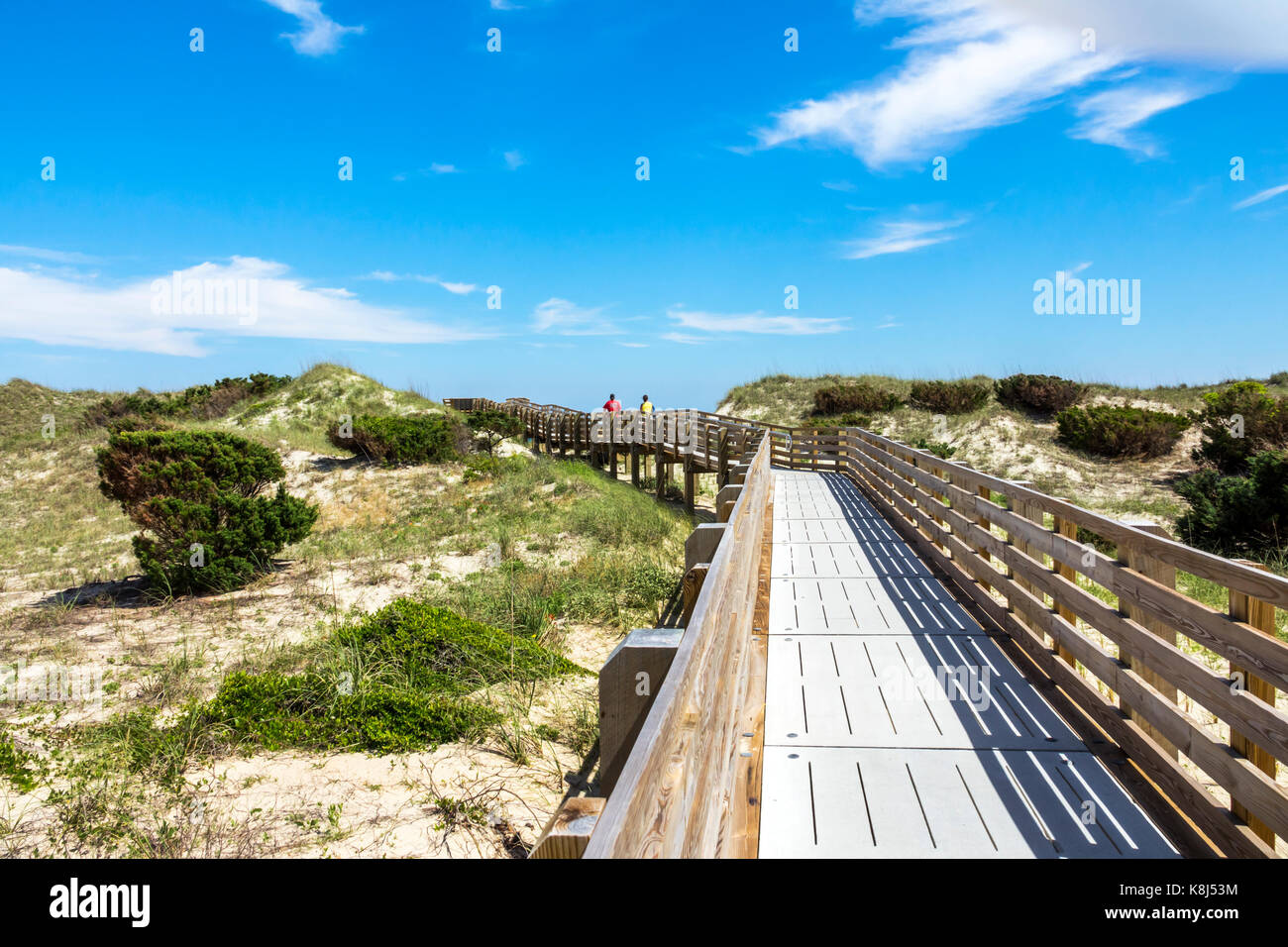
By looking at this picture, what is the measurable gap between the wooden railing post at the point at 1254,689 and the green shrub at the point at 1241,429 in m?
19.7

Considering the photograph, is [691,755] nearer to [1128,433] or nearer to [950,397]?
[1128,433]

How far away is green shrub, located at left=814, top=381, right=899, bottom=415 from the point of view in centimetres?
3409

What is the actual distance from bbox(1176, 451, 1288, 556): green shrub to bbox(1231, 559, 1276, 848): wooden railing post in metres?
10.8

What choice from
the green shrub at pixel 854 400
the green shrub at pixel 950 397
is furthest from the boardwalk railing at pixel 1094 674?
the green shrub at pixel 854 400

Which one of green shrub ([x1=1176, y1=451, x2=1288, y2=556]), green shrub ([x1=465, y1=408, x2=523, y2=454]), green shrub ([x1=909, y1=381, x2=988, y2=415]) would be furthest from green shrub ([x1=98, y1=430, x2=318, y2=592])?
green shrub ([x1=909, y1=381, x2=988, y2=415])

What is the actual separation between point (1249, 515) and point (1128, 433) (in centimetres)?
1126

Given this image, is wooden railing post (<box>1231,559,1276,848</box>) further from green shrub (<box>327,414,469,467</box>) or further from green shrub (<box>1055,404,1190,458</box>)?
green shrub (<box>1055,404,1190,458</box>)

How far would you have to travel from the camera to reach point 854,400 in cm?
3488

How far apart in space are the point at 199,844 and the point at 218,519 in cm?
932

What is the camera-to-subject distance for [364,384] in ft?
119

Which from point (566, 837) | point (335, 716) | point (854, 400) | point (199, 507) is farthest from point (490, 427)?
point (566, 837)
